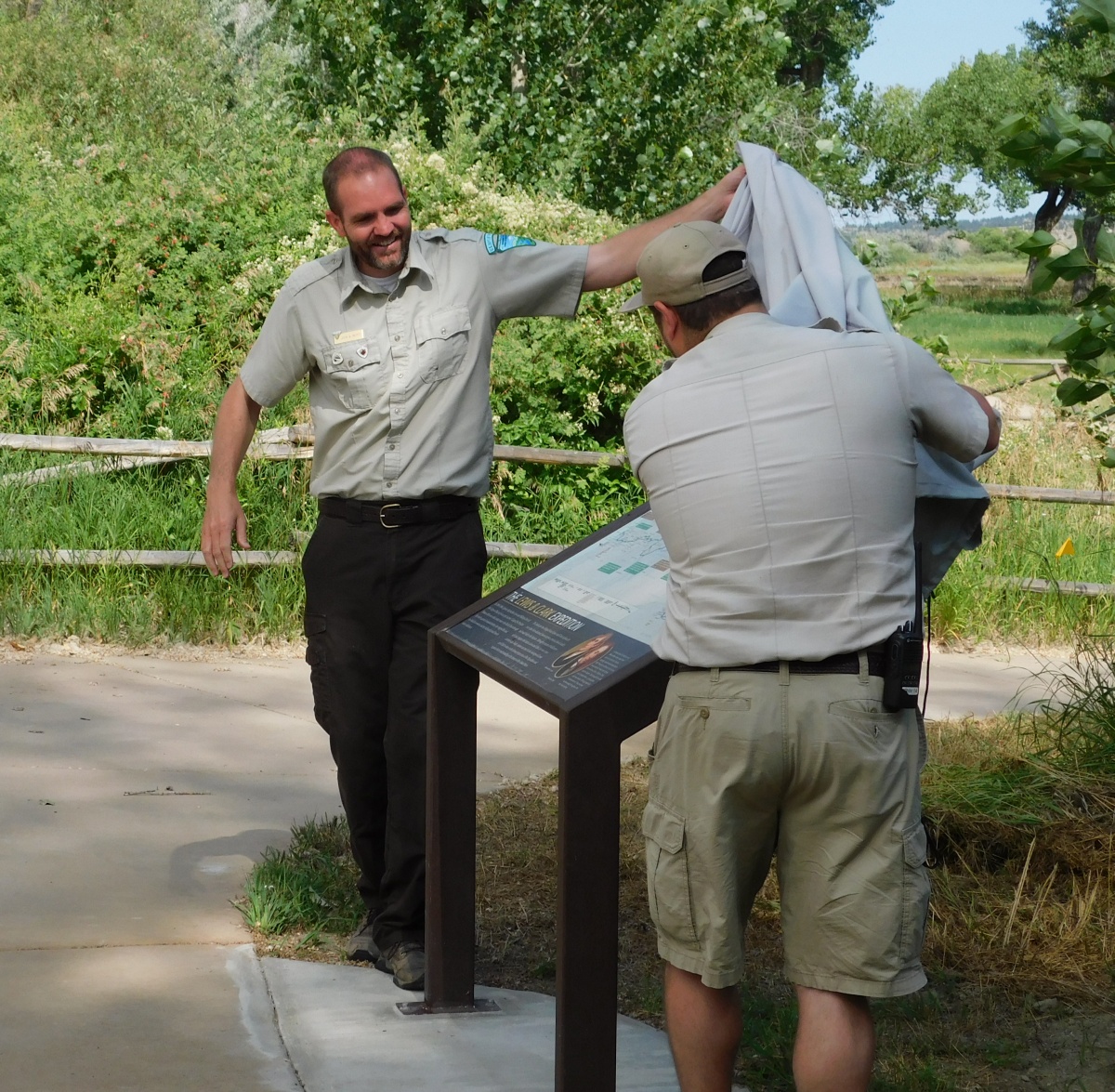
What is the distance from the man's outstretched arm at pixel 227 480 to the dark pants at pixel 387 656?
25cm

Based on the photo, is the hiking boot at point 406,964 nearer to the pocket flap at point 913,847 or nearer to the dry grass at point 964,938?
the dry grass at point 964,938

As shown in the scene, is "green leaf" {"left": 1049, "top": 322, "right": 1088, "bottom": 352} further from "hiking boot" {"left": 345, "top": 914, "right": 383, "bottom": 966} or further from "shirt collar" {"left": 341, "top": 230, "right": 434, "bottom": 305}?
"hiking boot" {"left": 345, "top": 914, "right": 383, "bottom": 966}

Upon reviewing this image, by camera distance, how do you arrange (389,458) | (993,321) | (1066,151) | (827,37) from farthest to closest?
(827,37) < (993,321) < (389,458) < (1066,151)

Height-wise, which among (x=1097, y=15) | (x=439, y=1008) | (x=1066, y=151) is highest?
(x=1097, y=15)

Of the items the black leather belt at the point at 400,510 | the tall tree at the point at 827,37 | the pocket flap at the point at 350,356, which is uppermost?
the tall tree at the point at 827,37

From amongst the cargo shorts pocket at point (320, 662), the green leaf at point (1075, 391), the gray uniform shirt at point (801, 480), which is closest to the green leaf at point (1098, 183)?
the green leaf at point (1075, 391)

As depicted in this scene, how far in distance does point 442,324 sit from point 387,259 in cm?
23

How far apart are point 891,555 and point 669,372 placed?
52 cm

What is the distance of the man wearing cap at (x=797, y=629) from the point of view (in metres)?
2.58

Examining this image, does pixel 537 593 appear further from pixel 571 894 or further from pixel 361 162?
pixel 361 162

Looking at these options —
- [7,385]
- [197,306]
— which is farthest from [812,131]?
[7,385]

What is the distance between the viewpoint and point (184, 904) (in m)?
4.41

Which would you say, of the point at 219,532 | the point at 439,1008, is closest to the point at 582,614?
the point at 439,1008

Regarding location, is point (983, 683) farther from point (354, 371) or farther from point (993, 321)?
point (993, 321)
